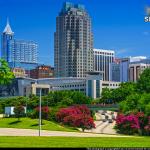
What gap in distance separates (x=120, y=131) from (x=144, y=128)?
3.56 meters

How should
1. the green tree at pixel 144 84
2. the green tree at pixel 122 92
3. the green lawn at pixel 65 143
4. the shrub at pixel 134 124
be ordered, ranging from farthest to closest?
the green tree at pixel 122 92, the green tree at pixel 144 84, the shrub at pixel 134 124, the green lawn at pixel 65 143

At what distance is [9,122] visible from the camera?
74.2 m

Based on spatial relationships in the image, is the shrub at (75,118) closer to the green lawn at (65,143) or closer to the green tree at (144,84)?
the green tree at (144,84)

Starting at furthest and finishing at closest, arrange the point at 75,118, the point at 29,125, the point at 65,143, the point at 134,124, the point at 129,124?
1. the point at 29,125
2. the point at 75,118
3. the point at 129,124
4. the point at 134,124
5. the point at 65,143

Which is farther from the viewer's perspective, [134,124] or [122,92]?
[122,92]

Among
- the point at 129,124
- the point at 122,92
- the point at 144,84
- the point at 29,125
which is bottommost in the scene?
the point at 29,125

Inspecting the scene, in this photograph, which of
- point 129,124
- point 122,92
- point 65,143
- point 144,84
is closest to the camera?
point 65,143

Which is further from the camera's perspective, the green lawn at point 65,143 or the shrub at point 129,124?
the shrub at point 129,124

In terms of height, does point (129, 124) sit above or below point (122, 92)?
→ below

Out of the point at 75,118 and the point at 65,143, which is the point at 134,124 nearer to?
the point at 75,118

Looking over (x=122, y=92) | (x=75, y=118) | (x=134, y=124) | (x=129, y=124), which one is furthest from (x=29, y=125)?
(x=122, y=92)

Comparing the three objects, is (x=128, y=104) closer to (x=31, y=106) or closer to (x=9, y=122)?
(x=9, y=122)

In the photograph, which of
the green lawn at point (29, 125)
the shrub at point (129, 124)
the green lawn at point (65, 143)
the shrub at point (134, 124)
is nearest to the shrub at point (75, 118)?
the green lawn at point (29, 125)

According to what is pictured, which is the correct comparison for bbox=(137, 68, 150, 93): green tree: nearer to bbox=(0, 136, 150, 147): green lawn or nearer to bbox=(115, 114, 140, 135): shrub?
bbox=(115, 114, 140, 135): shrub
